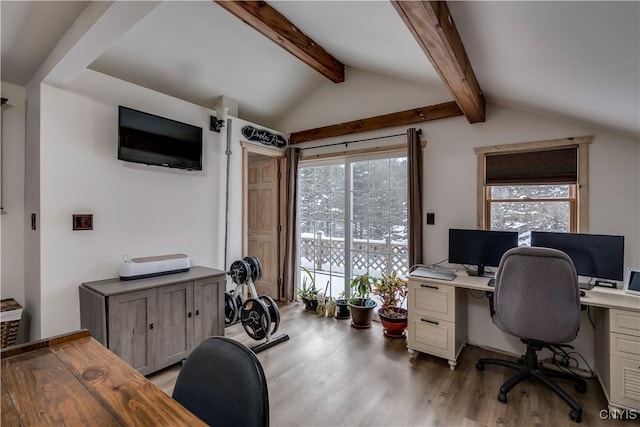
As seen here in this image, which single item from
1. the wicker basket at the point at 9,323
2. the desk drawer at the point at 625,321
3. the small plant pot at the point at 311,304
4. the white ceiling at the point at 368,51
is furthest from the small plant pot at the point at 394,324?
the wicker basket at the point at 9,323

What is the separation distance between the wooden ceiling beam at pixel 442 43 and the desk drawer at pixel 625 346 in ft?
6.48

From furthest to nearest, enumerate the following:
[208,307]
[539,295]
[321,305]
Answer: [321,305]
[208,307]
[539,295]

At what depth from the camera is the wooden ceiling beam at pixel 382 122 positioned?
126 inches

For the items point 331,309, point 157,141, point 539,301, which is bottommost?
point 331,309

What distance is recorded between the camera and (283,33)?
2.83m

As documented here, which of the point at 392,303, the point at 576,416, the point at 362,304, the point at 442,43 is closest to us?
the point at 442,43

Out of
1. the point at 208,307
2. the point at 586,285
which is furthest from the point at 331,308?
the point at 586,285

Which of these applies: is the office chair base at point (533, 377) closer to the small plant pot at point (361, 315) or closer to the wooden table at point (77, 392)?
the small plant pot at point (361, 315)

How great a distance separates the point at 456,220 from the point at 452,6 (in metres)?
2.10

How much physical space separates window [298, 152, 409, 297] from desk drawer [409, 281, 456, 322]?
0.64 m

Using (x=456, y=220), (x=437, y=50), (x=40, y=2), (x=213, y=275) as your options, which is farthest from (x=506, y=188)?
(x=40, y=2)

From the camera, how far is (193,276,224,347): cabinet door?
2760 millimetres

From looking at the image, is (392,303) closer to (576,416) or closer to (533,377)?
(533,377)

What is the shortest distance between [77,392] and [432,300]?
8.36ft
